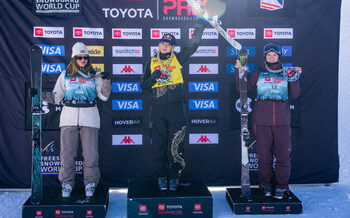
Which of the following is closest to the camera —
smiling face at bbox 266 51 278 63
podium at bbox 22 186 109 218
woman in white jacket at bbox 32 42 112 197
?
podium at bbox 22 186 109 218

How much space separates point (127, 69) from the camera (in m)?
3.76

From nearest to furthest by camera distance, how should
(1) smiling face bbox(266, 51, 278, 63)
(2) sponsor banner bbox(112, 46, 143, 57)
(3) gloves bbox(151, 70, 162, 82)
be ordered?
1. (3) gloves bbox(151, 70, 162, 82)
2. (1) smiling face bbox(266, 51, 278, 63)
3. (2) sponsor banner bbox(112, 46, 143, 57)

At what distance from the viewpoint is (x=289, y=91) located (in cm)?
327

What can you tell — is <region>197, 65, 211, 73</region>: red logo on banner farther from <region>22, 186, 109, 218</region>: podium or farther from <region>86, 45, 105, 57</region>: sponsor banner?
<region>22, 186, 109, 218</region>: podium

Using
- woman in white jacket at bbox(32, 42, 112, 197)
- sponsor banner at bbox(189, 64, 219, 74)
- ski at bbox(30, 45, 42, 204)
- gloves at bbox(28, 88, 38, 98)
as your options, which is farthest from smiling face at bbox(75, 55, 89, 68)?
sponsor banner at bbox(189, 64, 219, 74)

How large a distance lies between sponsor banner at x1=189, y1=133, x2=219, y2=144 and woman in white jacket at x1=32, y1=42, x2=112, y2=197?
1.25 m

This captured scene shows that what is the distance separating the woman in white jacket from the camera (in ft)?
10.1

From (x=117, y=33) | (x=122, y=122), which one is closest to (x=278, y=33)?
(x=117, y=33)

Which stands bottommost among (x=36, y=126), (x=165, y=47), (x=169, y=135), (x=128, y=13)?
(x=169, y=135)

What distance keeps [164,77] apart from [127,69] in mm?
862

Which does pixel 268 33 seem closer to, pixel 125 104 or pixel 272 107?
pixel 272 107

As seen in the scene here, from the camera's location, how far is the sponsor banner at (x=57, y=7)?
3627 millimetres

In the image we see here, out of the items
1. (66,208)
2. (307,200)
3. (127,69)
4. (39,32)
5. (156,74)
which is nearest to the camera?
(66,208)

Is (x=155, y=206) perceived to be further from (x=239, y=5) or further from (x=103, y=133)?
(x=239, y=5)
